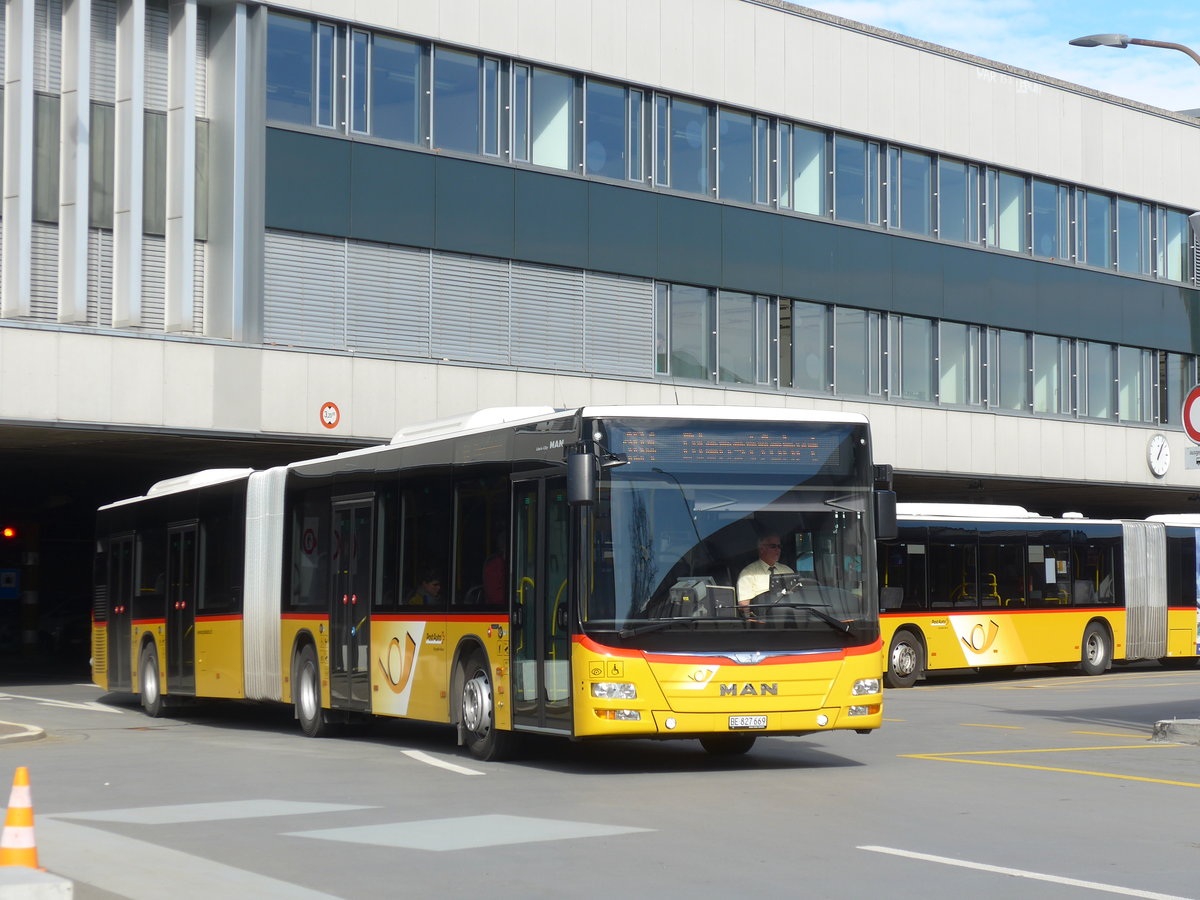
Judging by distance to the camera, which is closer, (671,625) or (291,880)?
(291,880)

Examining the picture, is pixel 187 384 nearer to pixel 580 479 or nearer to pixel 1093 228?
pixel 580 479

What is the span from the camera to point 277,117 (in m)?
28.3

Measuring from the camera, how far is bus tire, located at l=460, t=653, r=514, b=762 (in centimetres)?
1522

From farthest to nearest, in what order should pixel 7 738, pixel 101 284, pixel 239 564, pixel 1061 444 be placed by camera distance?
pixel 1061 444
pixel 101 284
pixel 239 564
pixel 7 738

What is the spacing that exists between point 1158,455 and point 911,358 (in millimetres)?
8775

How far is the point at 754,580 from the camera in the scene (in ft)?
46.2

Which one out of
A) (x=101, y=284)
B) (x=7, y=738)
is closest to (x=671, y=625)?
(x=7, y=738)

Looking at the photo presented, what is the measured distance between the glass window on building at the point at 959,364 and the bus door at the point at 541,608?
2491 centimetres

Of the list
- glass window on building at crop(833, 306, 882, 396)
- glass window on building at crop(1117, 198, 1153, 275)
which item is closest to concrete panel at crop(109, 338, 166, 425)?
glass window on building at crop(833, 306, 882, 396)

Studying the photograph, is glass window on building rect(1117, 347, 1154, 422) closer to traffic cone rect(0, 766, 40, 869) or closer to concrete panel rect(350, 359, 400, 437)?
concrete panel rect(350, 359, 400, 437)

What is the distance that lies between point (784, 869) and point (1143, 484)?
3591 centimetres

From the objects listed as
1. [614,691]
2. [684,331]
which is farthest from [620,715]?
[684,331]

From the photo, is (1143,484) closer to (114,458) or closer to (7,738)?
(114,458)

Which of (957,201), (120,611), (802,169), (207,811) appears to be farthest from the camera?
(957,201)
